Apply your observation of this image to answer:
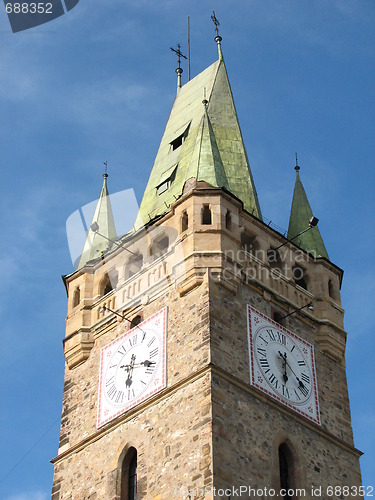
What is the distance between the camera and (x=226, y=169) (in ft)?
108

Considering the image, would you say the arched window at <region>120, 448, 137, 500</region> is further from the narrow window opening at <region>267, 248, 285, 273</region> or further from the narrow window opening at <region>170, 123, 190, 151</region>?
the narrow window opening at <region>170, 123, 190, 151</region>

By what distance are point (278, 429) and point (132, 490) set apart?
3398 millimetres

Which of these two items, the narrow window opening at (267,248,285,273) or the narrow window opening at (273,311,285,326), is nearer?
the narrow window opening at (273,311,285,326)

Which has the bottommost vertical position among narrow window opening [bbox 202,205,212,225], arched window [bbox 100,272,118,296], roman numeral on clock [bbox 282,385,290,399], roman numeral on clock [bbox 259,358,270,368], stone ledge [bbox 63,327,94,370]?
roman numeral on clock [bbox 282,385,290,399]

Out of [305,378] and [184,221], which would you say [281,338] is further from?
[184,221]

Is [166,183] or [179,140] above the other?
[179,140]

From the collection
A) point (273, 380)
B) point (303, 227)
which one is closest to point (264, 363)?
point (273, 380)

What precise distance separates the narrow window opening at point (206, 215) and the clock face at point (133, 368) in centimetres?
243

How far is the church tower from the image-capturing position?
84.3ft

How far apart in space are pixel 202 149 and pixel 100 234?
3446mm

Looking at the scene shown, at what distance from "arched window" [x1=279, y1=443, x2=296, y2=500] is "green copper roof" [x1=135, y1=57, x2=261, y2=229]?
6.98 meters

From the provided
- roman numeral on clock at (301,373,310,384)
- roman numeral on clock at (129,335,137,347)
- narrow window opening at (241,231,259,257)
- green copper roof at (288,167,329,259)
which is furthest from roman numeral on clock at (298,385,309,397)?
green copper roof at (288,167,329,259)

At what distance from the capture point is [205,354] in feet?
86.5

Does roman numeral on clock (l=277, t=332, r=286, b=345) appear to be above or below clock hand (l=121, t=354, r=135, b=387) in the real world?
above
